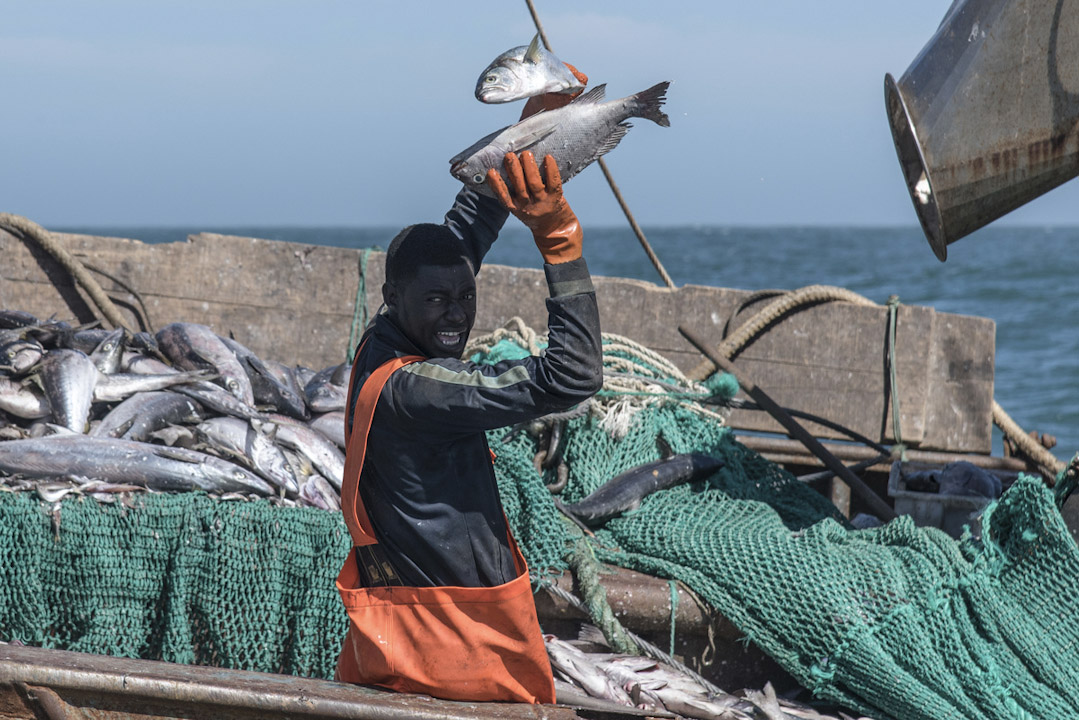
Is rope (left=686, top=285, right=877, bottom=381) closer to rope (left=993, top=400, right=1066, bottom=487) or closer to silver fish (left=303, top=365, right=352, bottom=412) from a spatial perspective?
rope (left=993, top=400, right=1066, bottom=487)

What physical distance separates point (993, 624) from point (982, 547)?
13.2 inches

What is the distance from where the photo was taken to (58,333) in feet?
18.1

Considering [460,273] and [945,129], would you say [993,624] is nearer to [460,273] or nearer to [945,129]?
[945,129]

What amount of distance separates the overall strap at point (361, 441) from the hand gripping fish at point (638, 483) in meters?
2.19

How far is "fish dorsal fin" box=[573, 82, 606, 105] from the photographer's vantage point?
256cm

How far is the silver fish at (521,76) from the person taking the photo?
2459 mm

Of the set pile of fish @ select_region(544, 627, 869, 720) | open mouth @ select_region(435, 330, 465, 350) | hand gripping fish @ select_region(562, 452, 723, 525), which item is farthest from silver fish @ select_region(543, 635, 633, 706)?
open mouth @ select_region(435, 330, 465, 350)

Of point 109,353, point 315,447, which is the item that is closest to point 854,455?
point 315,447

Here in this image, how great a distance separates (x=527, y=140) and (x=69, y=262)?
4978mm

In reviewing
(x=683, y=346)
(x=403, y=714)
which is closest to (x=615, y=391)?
(x=683, y=346)

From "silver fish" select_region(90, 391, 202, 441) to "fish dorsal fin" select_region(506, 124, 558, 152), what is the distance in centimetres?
313

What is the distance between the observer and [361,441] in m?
2.54

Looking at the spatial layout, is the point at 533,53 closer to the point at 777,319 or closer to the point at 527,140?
the point at 527,140

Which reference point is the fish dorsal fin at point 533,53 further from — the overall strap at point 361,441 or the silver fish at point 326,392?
the silver fish at point 326,392
